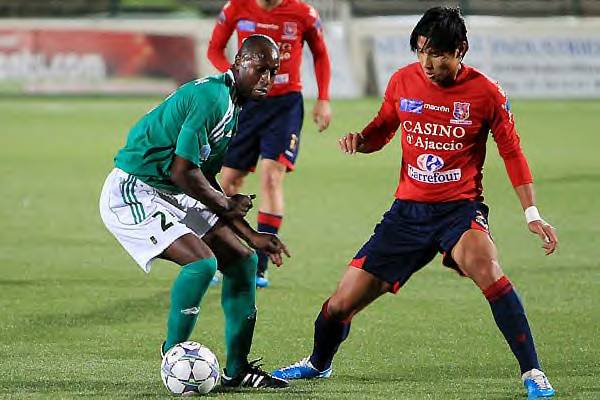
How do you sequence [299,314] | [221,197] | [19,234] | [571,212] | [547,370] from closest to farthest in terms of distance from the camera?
1. [221,197]
2. [547,370]
3. [299,314]
4. [19,234]
5. [571,212]

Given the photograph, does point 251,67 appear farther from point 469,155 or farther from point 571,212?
point 571,212

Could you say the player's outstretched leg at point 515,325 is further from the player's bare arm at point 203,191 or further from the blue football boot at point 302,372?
the player's bare arm at point 203,191

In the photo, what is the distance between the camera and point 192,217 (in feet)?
22.8

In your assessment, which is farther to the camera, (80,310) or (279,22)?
(279,22)

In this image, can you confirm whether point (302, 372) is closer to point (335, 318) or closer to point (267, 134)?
point (335, 318)

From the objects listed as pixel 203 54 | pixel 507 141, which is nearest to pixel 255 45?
pixel 507 141

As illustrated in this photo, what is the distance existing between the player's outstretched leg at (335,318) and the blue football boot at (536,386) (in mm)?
839

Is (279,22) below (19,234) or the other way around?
the other way around

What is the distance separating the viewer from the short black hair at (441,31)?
646 cm

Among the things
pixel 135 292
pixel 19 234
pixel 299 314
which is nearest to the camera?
pixel 299 314

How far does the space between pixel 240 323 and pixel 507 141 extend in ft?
5.32

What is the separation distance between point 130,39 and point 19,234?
42.5 feet

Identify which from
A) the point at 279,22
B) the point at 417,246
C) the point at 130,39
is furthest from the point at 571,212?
the point at 130,39

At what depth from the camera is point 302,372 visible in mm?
7043
